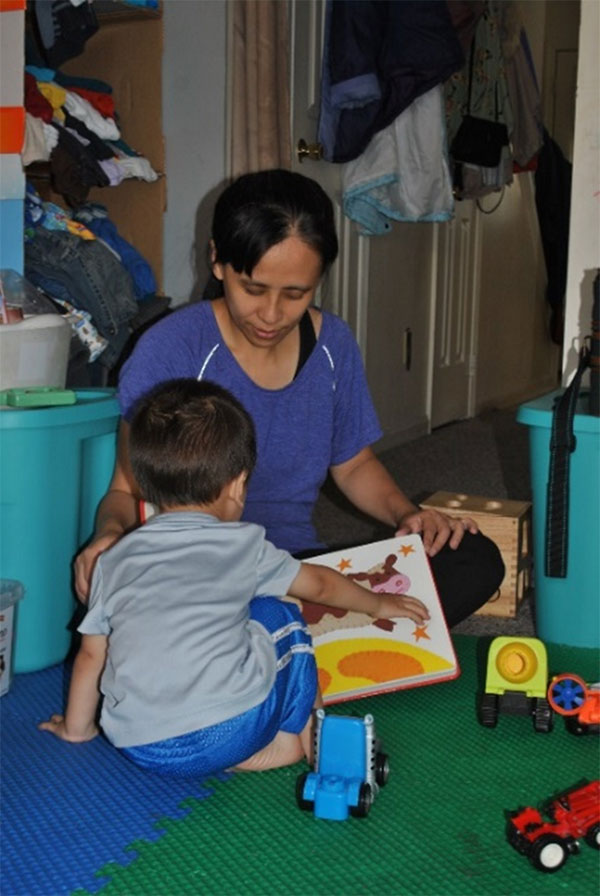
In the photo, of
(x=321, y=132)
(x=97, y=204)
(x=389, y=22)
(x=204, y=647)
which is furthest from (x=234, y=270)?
(x=389, y=22)

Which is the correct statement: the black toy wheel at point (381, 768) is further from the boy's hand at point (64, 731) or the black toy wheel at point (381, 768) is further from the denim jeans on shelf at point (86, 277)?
the denim jeans on shelf at point (86, 277)

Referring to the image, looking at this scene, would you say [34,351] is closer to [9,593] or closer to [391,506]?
[9,593]

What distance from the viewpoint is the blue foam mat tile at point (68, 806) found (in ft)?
3.71

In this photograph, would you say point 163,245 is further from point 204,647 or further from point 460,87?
point 204,647

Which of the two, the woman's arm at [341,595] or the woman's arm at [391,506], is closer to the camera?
the woman's arm at [341,595]

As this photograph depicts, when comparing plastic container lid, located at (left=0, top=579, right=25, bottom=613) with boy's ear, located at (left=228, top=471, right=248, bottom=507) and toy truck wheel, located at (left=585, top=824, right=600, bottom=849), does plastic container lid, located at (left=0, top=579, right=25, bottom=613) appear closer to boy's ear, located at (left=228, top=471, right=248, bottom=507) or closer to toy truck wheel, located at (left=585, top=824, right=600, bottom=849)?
boy's ear, located at (left=228, top=471, right=248, bottom=507)

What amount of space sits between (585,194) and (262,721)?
4.35 ft

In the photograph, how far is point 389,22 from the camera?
309 centimetres

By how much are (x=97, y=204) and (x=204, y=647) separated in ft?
5.31

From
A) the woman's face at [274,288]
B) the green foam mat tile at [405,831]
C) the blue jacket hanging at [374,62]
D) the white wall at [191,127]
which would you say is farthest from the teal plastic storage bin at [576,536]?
the blue jacket hanging at [374,62]

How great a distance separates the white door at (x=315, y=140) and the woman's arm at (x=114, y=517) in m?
1.55

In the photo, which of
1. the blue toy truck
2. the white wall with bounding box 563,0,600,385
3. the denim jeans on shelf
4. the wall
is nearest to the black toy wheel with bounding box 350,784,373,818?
the blue toy truck

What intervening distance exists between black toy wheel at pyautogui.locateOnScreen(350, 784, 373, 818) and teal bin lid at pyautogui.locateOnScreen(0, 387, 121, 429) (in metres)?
0.74

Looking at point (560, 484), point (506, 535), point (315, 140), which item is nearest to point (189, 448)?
point (560, 484)
